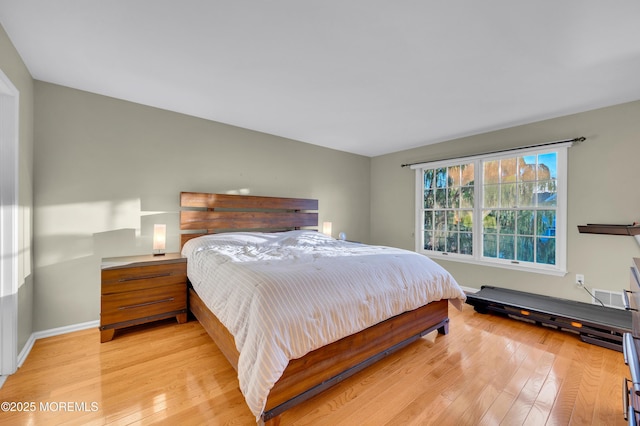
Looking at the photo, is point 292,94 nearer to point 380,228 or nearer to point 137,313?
point 137,313

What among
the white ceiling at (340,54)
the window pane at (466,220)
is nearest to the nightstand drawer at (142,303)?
the white ceiling at (340,54)

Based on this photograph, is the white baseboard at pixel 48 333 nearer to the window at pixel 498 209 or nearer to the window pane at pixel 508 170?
the window at pixel 498 209

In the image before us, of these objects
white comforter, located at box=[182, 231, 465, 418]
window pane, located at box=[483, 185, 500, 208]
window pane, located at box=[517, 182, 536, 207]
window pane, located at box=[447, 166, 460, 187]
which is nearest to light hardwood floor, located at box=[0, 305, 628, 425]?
white comforter, located at box=[182, 231, 465, 418]

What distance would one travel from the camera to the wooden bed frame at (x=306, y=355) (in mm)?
1502

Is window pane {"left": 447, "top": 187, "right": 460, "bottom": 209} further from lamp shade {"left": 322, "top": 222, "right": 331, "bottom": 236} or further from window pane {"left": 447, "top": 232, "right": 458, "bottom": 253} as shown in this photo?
lamp shade {"left": 322, "top": 222, "right": 331, "bottom": 236}

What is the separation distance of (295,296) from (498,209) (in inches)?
138

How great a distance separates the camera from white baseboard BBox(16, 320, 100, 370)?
81.1 inches

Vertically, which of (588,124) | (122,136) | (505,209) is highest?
(588,124)

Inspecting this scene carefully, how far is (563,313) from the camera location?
261 cm

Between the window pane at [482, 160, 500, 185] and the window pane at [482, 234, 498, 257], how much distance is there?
80 cm

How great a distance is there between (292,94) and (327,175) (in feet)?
7.03

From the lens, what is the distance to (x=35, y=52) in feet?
6.55

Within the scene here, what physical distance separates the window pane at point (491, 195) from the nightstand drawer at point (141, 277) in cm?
413

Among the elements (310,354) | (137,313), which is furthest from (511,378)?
(137,313)
